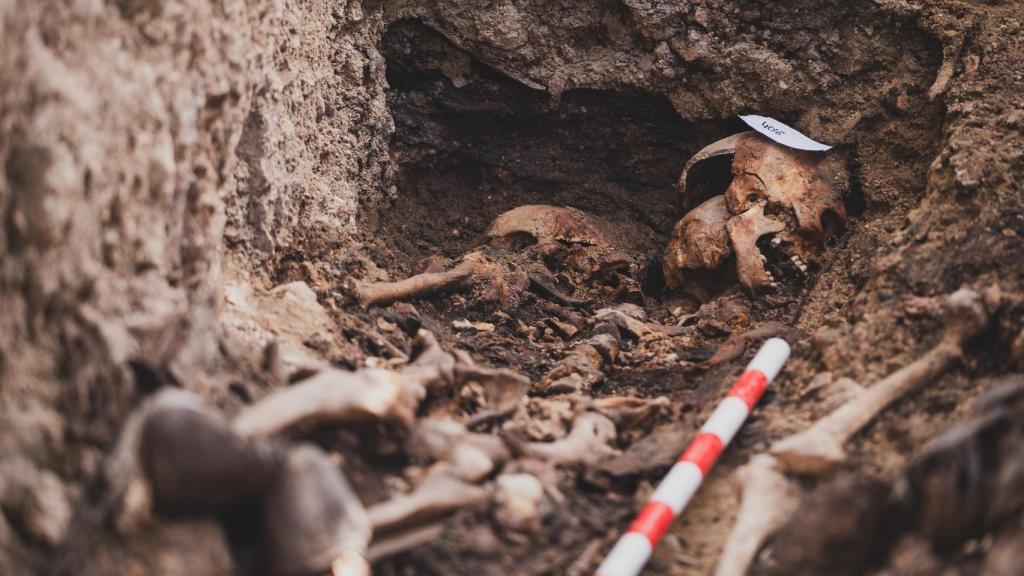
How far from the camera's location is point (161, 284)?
2035mm

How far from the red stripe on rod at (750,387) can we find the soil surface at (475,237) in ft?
0.21

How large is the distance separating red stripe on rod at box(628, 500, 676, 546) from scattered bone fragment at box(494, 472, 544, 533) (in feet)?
0.79

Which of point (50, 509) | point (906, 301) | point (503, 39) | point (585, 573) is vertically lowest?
point (585, 573)

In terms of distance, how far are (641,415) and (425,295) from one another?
1.12m

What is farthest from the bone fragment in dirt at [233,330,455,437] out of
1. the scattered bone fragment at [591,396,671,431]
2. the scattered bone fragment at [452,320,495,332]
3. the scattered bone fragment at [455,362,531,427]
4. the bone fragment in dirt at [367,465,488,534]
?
the scattered bone fragment at [452,320,495,332]

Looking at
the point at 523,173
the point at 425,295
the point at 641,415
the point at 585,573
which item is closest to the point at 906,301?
the point at 641,415

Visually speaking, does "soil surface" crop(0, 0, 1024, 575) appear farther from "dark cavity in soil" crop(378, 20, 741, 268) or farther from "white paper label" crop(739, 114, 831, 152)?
"white paper label" crop(739, 114, 831, 152)

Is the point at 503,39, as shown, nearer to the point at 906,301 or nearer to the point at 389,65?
the point at 389,65

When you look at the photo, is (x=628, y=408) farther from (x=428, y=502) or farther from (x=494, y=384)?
(x=428, y=502)

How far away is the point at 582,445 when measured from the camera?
2.38 m

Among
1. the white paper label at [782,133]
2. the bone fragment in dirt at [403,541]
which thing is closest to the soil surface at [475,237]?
the bone fragment in dirt at [403,541]

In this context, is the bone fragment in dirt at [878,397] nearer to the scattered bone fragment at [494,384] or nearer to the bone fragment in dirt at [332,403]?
the scattered bone fragment at [494,384]

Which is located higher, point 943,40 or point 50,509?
point 943,40

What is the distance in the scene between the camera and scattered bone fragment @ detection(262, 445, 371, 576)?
1565mm
